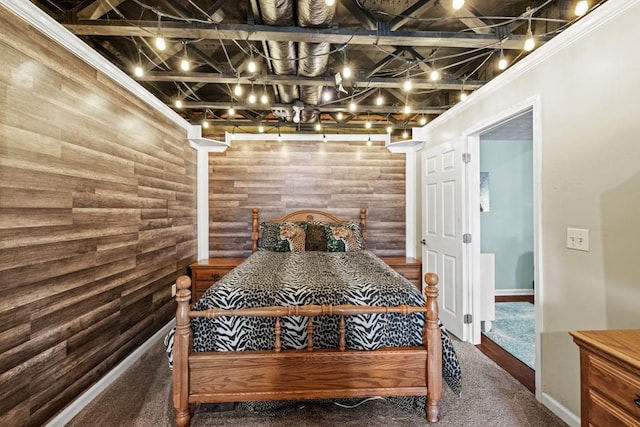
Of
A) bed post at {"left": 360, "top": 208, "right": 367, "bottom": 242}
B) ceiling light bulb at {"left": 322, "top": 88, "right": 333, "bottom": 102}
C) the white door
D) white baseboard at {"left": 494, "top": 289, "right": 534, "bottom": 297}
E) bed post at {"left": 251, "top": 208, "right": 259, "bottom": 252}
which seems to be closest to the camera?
the white door

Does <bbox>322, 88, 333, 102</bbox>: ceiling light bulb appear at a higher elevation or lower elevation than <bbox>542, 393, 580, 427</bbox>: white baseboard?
higher

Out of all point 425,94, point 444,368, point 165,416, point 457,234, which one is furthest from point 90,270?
point 425,94

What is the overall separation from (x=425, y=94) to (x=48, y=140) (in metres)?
3.49

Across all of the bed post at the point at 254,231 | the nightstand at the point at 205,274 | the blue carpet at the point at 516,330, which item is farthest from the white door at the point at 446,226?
the nightstand at the point at 205,274

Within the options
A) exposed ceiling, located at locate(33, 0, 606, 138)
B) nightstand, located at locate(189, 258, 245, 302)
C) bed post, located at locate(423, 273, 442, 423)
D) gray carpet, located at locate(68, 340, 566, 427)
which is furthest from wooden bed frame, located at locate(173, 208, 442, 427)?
nightstand, located at locate(189, 258, 245, 302)

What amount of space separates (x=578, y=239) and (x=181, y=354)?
2271mm

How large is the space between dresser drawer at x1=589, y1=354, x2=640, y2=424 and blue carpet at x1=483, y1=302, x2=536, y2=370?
152cm

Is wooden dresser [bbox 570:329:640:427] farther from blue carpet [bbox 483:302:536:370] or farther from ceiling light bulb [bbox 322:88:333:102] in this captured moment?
ceiling light bulb [bbox 322:88:333:102]

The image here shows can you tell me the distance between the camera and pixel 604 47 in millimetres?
1464

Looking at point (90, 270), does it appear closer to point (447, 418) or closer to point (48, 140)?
point (48, 140)

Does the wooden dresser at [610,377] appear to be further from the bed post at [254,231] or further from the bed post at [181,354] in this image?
the bed post at [254,231]

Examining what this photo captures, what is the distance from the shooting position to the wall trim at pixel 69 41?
1422 mm

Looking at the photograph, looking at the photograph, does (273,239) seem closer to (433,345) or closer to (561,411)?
(433,345)

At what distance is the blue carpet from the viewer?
8.21 ft
